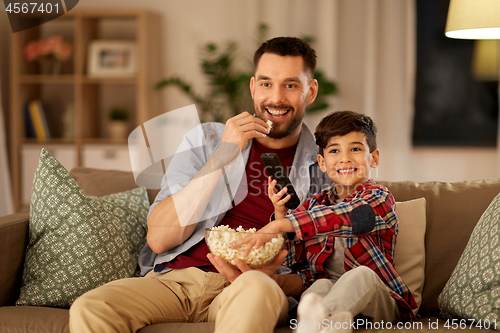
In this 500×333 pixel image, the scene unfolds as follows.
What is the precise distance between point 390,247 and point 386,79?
2.62 m

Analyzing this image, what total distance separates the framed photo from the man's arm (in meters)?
2.45

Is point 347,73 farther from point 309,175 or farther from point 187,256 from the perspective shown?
point 187,256

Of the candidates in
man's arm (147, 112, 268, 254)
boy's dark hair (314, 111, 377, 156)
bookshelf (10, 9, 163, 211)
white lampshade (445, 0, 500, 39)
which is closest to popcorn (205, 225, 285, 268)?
man's arm (147, 112, 268, 254)

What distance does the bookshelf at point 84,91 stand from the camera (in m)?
3.67

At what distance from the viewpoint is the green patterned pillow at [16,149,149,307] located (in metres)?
1.40

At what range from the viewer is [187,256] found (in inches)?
58.6

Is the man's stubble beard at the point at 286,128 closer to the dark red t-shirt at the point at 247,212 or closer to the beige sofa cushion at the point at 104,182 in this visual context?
the dark red t-shirt at the point at 247,212

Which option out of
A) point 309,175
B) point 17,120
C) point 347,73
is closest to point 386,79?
point 347,73

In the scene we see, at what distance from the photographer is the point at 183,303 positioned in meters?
1.38

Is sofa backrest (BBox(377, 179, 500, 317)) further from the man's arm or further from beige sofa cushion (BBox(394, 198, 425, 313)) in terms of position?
the man's arm

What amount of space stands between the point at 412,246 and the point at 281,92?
0.67m

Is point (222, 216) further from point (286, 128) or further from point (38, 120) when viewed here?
point (38, 120)

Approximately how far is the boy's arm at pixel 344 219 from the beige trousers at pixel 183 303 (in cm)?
19

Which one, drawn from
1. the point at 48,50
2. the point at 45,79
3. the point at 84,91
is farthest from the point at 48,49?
the point at 84,91
